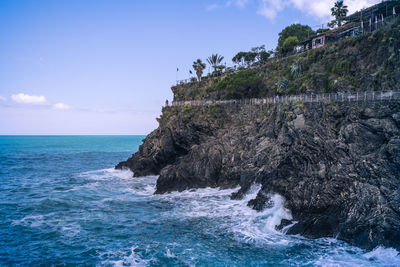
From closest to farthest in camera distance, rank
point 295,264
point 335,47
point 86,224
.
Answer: point 295,264, point 86,224, point 335,47

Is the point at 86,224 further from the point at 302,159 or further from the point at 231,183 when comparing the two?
the point at 302,159

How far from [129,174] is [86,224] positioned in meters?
27.9

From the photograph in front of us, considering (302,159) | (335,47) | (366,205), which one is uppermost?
(335,47)

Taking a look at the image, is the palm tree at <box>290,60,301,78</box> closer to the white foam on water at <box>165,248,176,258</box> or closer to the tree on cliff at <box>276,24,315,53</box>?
the white foam on water at <box>165,248,176,258</box>

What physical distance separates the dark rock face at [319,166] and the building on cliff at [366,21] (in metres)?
15.8

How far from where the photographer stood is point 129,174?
186 feet

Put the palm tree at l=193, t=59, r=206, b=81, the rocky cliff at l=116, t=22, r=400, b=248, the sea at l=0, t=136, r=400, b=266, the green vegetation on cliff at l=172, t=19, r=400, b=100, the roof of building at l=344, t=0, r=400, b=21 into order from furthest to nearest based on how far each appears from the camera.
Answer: the palm tree at l=193, t=59, r=206, b=81 < the roof of building at l=344, t=0, r=400, b=21 < the green vegetation on cliff at l=172, t=19, r=400, b=100 < the rocky cliff at l=116, t=22, r=400, b=248 < the sea at l=0, t=136, r=400, b=266

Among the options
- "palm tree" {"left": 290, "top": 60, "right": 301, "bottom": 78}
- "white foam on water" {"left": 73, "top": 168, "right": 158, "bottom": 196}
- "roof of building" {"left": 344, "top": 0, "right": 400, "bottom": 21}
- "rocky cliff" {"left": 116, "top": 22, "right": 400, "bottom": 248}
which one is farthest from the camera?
"palm tree" {"left": 290, "top": 60, "right": 301, "bottom": 78}

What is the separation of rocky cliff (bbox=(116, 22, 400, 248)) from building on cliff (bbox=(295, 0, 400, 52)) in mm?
3532

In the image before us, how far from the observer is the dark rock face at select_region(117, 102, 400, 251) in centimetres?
2170

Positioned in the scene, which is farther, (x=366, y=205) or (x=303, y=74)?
(x=303, y=74)

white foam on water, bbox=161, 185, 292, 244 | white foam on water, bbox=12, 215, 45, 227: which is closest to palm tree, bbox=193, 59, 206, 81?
white foam on water, bbox=161, 185, 292, 244

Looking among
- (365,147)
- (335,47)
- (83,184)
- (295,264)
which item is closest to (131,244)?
(295,264)

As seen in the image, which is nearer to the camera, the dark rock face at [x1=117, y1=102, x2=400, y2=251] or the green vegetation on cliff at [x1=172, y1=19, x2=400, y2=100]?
the dark rock face at [x1=117, y1=102, x2=400, y2=251]
